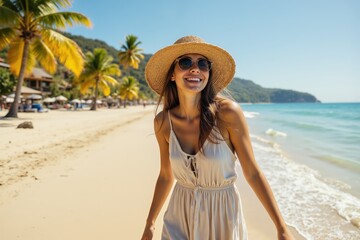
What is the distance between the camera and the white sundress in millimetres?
1419

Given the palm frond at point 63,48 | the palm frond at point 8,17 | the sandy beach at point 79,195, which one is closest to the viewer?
the sandy beach at point 79,195

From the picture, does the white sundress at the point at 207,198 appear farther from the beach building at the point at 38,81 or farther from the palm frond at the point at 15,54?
the beach building at the point at 38,81

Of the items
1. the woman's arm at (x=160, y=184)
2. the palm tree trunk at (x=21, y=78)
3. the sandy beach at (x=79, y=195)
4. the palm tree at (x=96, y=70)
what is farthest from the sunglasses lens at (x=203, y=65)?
the palm tree at (x=96, y=70)

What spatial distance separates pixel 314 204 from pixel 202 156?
3593mm

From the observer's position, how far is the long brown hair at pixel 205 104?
1.49m

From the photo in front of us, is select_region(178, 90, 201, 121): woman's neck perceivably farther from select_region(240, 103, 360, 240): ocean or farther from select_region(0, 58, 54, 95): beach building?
select_region(0, 58, 54, 95): beach building

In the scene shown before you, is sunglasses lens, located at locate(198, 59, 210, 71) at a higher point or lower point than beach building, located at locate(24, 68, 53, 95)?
lower

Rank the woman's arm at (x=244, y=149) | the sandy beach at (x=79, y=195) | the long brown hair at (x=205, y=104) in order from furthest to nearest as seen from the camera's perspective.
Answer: the sandy beach at (x=79, y=195), the long brown hair at (x=205, y=104), the woman's arm at (x=244, y=149)

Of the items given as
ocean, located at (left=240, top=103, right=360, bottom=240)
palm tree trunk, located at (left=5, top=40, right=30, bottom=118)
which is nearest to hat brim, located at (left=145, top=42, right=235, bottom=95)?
ocean, located at (left=240, top=103, right=360, bottom=240)

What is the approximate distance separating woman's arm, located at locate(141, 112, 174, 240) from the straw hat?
0.36m

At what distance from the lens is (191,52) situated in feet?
5.56

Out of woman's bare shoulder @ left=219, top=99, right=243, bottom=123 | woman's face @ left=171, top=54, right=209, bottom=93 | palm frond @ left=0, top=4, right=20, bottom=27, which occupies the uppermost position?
palm frond @ left=0, top=4, right=20, bottom=27

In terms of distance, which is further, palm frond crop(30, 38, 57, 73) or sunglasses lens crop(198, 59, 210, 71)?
palm frond crop(30, 38, 57, 73)

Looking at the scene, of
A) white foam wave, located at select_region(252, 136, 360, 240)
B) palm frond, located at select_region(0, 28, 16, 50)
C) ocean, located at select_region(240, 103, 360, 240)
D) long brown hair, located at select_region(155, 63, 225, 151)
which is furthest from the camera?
palm frond, located at select_region(0, 28, 16, 50)
